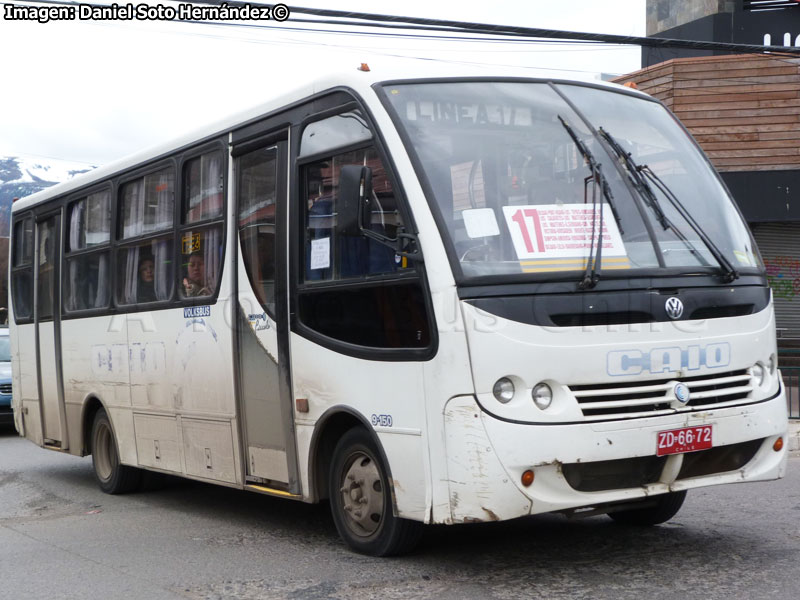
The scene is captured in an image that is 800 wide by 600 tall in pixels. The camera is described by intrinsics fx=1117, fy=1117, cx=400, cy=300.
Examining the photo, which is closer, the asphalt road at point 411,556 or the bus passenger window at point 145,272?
the asphalt road at point 411,556

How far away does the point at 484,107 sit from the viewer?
6543 millimetres

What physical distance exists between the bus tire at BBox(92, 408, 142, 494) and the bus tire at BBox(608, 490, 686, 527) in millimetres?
5110

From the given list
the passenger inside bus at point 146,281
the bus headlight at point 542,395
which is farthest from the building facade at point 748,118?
the bus headlight at point 542,395

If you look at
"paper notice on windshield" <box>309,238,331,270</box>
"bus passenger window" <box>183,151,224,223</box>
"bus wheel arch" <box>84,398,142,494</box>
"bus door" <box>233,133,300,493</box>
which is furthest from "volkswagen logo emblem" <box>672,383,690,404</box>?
"bus wheel arch" <box>84,398,142,494</box>

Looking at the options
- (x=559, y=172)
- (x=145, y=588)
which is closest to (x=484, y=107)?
(x=559, y=172)

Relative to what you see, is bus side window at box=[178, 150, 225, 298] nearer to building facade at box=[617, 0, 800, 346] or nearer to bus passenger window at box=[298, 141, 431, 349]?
bus passenger window at box=[298, 141, 431, 349]

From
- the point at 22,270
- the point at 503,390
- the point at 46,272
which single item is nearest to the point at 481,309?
the point at 503,390

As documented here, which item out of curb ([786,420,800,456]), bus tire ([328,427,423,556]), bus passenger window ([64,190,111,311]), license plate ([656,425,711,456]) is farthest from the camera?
curb ([786,420,800,456])

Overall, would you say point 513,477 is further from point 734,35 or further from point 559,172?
point 734,35

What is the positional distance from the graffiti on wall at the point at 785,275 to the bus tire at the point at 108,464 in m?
15.3

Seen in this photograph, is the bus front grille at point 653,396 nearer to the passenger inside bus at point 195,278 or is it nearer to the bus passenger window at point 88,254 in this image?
the passenger inside bus at point 195,278

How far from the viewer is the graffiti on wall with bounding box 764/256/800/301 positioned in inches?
878

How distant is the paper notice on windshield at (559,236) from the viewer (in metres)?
6.02

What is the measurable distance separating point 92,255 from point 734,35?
55.0 ft
